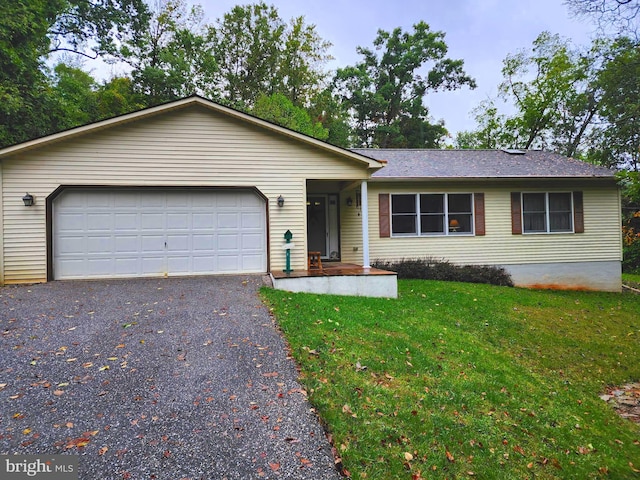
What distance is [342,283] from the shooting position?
7785 mm

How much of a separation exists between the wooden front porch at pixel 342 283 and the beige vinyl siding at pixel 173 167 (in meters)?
1.31

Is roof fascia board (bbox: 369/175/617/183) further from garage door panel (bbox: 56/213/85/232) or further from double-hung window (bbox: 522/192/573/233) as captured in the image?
garage door panel (bbox: 56/213/85/232)

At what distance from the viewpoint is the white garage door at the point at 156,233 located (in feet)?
27.1

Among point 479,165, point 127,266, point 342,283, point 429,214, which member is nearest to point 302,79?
point 479,165

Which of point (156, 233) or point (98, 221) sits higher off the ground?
point (98, 221)

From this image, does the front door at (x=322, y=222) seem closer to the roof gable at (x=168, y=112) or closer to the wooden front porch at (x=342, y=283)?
the roof gable at (x=168, y=112)

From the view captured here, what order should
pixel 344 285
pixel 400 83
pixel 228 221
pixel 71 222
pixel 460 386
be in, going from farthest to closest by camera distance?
pixel 400 83, pixel 228 221, pixel 71 222, pixel 344 285, pixel 460 386

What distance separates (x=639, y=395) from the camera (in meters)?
4.87

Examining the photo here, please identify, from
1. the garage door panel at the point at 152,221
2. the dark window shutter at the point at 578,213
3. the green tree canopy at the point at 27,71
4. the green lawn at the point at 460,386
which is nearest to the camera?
the green lawn at the point at 460,386

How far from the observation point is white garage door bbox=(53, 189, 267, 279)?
8273mm

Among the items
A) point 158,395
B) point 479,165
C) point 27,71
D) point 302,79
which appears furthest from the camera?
point 302,79

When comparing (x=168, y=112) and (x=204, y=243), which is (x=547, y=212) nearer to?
(x=204, y=243)

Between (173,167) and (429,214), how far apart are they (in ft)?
25.2

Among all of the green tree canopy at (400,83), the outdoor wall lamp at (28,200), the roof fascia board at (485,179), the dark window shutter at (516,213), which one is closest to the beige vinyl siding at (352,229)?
the roof fascia board at (485,179)
